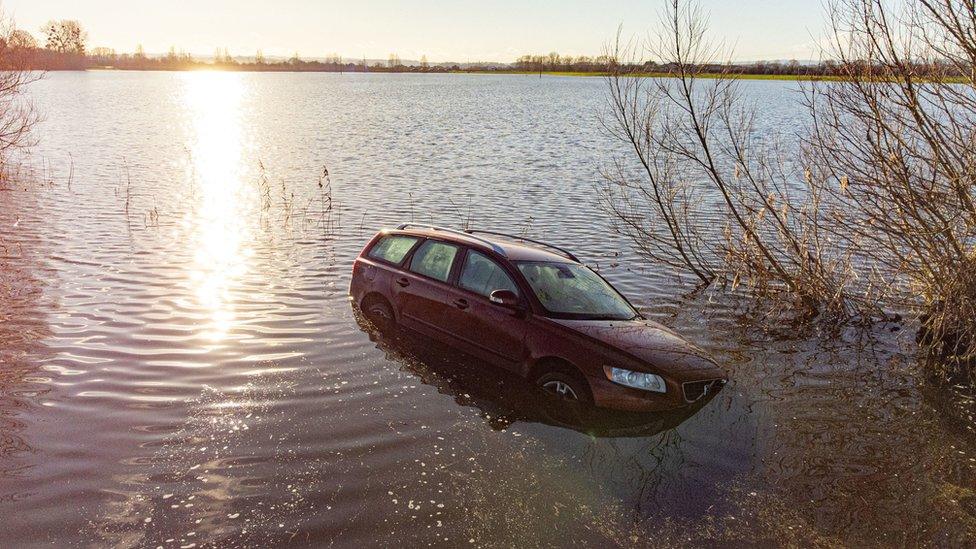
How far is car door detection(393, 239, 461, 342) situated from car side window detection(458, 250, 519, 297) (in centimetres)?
21

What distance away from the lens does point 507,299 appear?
7953 millimetres

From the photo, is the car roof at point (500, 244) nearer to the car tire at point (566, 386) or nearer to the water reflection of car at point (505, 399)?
the water reflection of car at point (505, 399)

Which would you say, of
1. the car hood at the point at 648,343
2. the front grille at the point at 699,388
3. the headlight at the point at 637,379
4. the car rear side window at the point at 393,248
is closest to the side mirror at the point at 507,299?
the car hood at the point at 648,343

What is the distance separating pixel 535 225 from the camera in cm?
1844

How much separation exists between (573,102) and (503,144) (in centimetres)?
3872

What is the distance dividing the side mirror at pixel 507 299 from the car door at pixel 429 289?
0.90 metres

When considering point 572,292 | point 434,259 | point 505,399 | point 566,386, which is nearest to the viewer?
point 566,386

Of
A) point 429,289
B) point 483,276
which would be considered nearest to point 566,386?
point 483,276

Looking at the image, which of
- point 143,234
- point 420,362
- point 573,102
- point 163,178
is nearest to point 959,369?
point 420,362

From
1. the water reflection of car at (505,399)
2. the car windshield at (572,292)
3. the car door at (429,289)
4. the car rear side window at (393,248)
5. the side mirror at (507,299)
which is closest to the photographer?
the water reflection of car at (505,399)

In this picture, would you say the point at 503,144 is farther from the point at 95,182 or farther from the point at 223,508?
the point at 223,508

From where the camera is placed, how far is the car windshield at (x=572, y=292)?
26.5 feet

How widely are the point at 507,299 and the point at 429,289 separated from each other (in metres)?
1.53

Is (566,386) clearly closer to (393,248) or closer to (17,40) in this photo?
(393,248)
